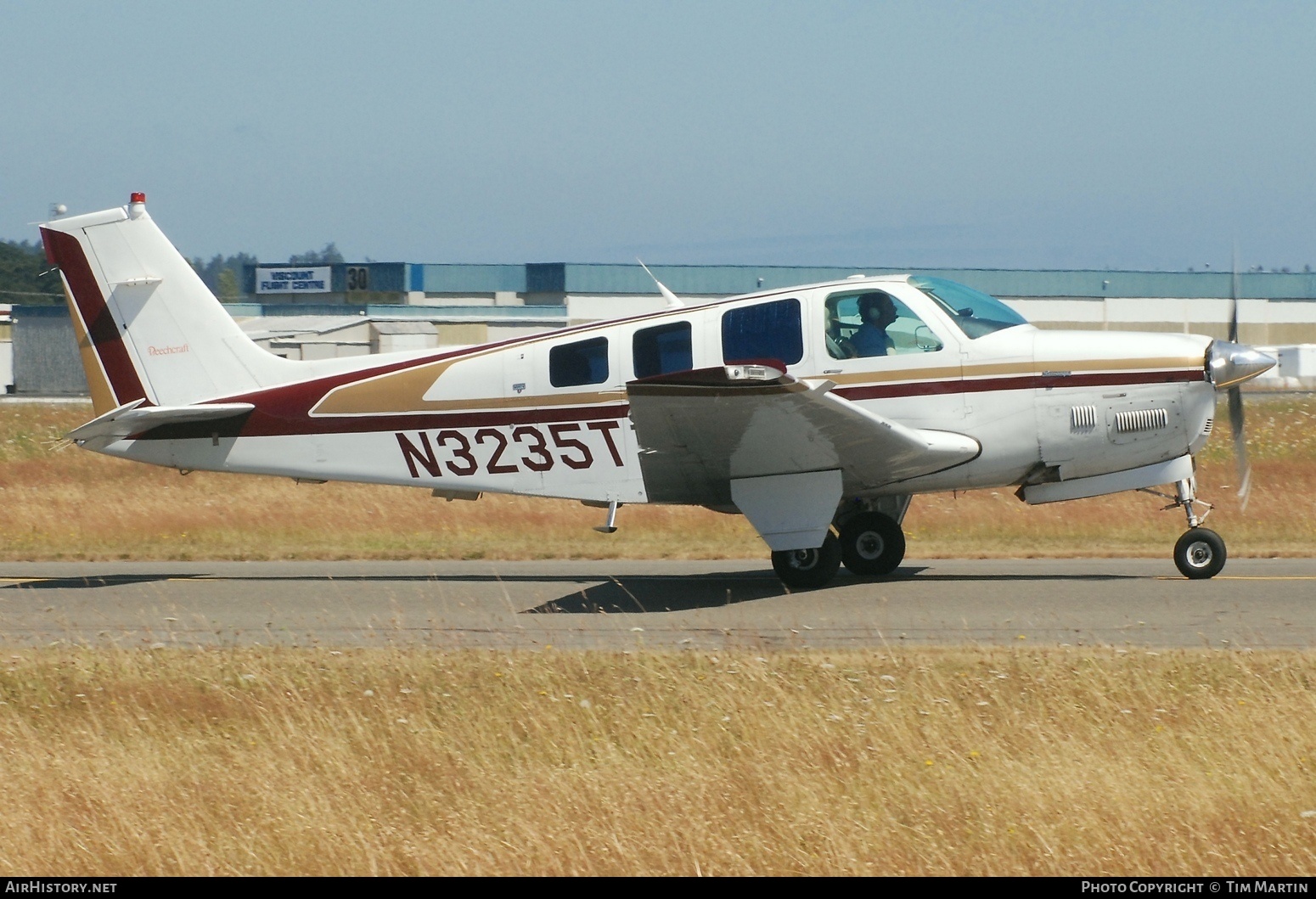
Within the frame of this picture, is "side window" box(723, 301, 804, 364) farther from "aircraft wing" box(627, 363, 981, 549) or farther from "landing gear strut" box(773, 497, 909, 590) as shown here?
"landing gear strut" box(773, 497, 909, 590)

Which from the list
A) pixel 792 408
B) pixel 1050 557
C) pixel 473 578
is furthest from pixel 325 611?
pixel 1050 557

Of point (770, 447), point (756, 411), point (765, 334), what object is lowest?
point (770, 447)

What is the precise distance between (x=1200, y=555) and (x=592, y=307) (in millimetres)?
43274

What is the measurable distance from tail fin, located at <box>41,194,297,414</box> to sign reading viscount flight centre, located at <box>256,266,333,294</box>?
6295 cm

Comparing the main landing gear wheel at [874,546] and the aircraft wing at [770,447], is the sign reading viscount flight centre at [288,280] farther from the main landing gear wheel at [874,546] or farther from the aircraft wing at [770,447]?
the aircraft wing at [770,447]

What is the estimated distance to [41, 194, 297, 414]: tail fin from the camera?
42.5 feet

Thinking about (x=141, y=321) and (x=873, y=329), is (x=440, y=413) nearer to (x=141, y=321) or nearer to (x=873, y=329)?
(x=141, y=321)

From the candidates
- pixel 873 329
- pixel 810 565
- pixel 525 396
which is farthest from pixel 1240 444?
pixel 525 396

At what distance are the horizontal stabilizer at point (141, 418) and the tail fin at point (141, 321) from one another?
0.92 feet

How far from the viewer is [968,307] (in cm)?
1127

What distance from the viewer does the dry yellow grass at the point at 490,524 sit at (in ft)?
50.4

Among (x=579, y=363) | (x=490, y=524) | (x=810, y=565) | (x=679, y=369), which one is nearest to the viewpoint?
(x=810, y=565)

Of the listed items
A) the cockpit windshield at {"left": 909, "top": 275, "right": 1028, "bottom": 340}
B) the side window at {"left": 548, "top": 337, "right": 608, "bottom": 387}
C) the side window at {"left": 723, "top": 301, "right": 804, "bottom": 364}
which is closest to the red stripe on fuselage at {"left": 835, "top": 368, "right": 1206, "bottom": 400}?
the cockpit windshield at {"left": 909, "top": 275, "right": 1028, "bottom": 340}

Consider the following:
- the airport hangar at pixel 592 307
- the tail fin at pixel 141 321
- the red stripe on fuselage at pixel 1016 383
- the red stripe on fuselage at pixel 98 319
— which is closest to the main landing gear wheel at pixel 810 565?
the red stripe on fuselage at pixel 1016 383
